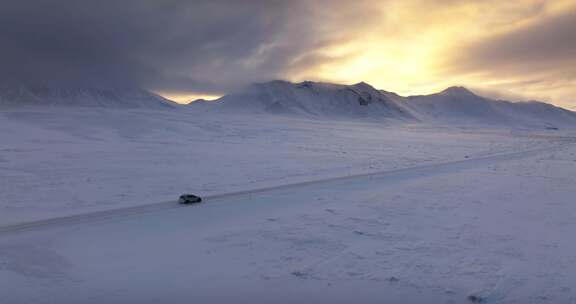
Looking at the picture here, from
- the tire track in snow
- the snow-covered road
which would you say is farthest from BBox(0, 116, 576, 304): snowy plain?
the tire track in snow

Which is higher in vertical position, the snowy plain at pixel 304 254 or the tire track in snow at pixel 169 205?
the tire track in snow at pixel 169 205

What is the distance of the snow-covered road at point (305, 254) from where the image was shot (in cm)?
658

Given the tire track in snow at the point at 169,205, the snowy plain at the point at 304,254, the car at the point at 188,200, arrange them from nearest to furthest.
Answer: the snowy plain at the point at 304,254 → the tire track in snow at the point at 169,205 → the car at the point at 188,200

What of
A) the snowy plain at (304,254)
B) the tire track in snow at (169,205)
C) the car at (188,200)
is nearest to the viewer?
the snowy plain at (304,254)

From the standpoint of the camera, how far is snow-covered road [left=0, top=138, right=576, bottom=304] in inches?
259

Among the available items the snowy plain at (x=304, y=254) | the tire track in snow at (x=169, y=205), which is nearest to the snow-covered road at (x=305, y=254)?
the snowy plain at (x=304, y=254)

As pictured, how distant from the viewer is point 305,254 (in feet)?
26.8

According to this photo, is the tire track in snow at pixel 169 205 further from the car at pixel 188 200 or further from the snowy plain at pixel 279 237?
the car at pixel 188 200

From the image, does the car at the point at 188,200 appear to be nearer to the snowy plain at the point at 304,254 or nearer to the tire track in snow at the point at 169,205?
the tire track in snow at the point at 169,205

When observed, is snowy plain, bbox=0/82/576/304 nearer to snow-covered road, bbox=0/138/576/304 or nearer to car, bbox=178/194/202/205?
snow-covered road, bbox=0/138/576/304

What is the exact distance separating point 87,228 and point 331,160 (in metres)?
17.0

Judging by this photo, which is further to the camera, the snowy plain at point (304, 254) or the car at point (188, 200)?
the car at point (188, 200)

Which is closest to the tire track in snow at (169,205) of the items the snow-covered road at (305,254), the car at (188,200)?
the car at (188,200)

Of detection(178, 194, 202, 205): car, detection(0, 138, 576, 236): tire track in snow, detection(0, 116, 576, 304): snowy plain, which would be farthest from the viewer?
detection(178, 194, 202, 205): car
